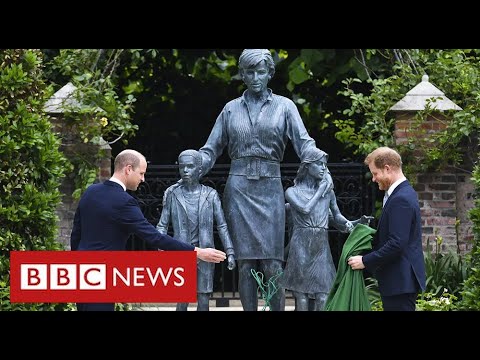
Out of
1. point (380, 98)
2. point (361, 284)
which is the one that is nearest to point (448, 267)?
point (380, 98)

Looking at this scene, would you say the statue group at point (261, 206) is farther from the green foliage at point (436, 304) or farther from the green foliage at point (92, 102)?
the green foliage at point (92, 102)

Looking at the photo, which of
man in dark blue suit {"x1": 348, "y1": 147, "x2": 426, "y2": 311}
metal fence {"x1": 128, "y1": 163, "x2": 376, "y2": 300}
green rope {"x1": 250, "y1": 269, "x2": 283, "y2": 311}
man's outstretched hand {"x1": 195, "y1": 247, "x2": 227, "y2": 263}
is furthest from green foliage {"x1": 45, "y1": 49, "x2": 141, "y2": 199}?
man in dark blue suit {"x1": 348, "y1": 147, "x2": 426, "y2": 311}

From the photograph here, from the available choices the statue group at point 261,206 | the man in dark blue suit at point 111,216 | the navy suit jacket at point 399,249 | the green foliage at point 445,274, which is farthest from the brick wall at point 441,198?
the man in dark blue suit at point 111,216

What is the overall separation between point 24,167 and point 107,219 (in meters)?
2.10

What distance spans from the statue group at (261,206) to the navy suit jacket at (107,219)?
29.2 inches

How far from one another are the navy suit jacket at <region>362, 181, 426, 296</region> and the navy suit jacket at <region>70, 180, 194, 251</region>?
1.47 meters

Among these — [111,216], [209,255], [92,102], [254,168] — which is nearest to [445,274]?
[254,168]

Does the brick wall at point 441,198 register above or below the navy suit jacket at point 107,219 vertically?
above

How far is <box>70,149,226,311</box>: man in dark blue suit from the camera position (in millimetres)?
7180

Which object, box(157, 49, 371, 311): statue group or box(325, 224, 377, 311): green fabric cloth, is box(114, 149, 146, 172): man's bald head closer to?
box(157, 49, 371, 311): statue group

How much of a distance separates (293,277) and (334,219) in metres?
A: 0.53

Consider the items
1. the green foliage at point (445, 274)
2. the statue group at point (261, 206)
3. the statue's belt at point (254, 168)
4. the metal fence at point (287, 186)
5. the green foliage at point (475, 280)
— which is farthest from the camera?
the metal fence at point (287, 186)

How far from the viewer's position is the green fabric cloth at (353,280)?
727cm

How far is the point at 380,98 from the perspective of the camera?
11.7 meters
